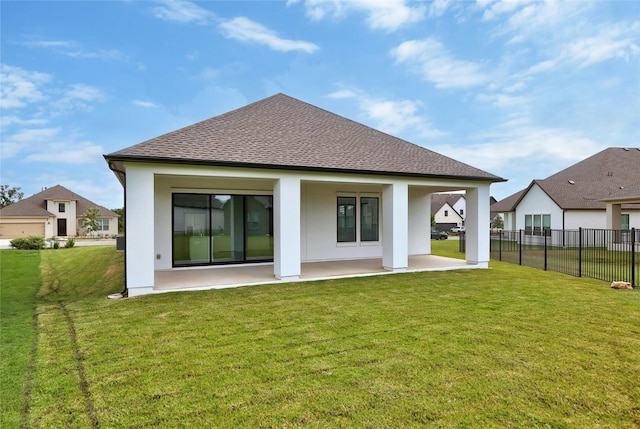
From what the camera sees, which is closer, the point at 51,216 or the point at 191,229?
the point at 191,229

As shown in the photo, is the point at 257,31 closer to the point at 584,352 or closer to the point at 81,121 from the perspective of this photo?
the point at 81,121

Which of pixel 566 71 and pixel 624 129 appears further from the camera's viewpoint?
pixel 624 129

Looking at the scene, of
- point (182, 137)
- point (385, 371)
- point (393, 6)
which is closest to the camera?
point (385, 371)

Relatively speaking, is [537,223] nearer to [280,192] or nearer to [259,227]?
[259,227]

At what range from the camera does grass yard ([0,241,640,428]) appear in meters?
3.11

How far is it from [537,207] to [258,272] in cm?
2474

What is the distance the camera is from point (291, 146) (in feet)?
33.7

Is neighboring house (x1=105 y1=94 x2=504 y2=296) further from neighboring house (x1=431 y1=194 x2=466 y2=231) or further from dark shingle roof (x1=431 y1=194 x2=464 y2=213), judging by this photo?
dark shingle roof (x1=431 y1=194 x2=464 y2=213)

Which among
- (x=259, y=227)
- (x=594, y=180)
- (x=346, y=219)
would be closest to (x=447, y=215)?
(x=594, y=180)

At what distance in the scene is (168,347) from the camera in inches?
186

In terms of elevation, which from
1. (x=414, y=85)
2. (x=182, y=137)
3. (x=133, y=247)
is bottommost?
(x=133, y=247)

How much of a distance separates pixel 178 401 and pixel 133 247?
211 inches

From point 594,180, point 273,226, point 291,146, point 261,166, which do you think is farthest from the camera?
point 594,180

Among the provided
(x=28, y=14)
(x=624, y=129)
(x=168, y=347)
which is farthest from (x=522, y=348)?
(x=624, y=129)
